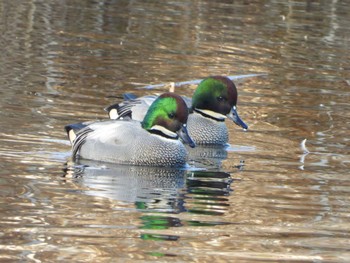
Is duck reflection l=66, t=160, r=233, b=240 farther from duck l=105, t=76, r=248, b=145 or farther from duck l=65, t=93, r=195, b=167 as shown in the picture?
A: duck l=105, t=76, r=248, b=145

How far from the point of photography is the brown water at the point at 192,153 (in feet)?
26.3

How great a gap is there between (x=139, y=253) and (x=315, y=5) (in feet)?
62.2

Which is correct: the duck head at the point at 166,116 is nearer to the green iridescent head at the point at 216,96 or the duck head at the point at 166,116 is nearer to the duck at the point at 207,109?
the duck at the point at 207,109

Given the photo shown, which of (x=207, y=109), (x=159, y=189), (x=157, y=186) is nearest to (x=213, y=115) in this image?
(x=207, y=109)

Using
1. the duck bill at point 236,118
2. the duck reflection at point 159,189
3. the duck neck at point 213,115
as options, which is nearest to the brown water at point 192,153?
the duck reflection at point 159,189

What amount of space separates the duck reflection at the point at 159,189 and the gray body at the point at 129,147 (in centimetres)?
9

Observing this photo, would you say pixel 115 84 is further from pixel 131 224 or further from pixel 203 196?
pixel 131 224

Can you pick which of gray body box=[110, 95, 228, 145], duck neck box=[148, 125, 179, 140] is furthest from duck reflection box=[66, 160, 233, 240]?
gray body box=[110, 95, 228, 145]

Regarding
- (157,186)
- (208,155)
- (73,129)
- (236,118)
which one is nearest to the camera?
(157,186)

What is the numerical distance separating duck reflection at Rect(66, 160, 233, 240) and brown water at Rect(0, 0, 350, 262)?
2cm

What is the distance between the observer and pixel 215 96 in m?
13.5

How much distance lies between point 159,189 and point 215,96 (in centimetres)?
357

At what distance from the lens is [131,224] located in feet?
27.6

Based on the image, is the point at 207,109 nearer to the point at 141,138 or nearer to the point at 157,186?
the point at 141,138
